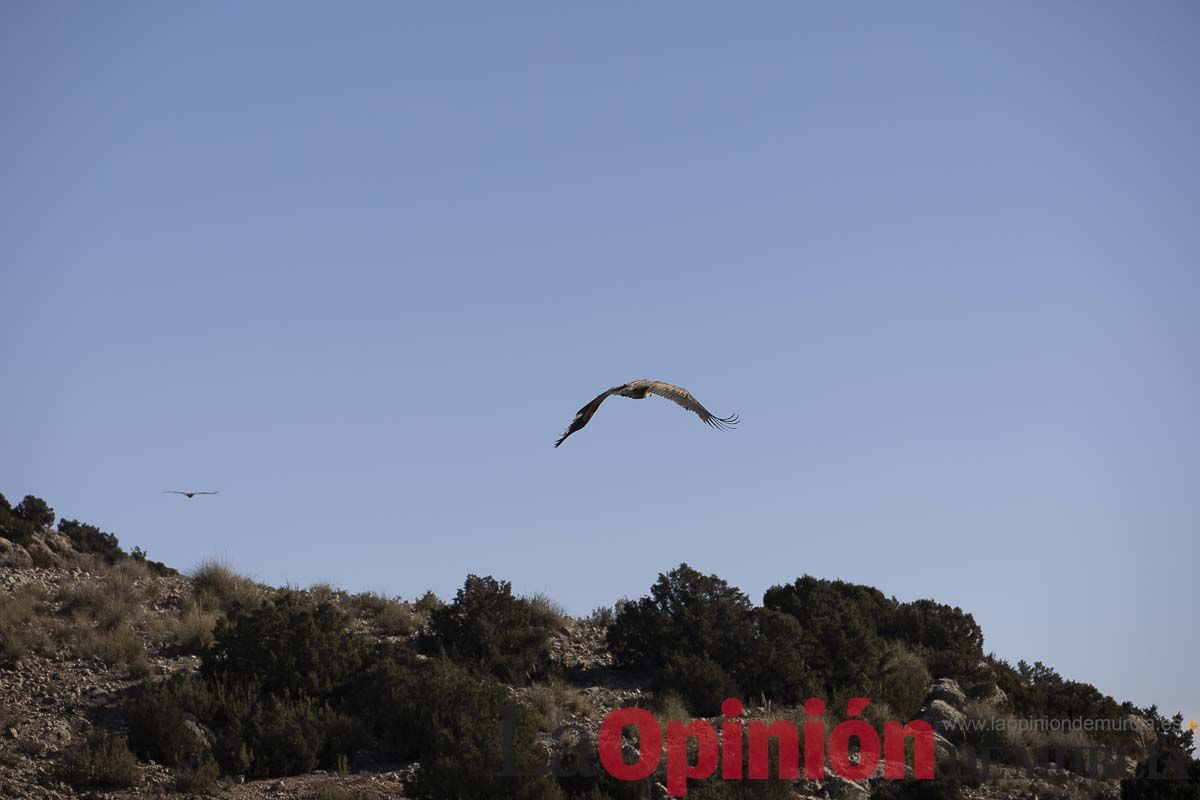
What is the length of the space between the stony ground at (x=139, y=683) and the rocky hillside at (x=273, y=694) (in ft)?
0.13

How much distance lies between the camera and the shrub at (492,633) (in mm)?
25172

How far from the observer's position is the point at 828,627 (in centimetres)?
2758

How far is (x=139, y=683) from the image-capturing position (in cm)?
2288

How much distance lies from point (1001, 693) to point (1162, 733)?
3037mm

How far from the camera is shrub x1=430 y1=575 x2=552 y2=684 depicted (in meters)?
25.2

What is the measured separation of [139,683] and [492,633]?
19.9 feet

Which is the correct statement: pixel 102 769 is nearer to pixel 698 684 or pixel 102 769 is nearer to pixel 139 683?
pixel 139 683

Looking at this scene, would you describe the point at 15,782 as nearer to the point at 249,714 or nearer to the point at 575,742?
the point at 249,714

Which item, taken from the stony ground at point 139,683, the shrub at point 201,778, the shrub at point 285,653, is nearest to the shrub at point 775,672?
the stony ground at point 139,683

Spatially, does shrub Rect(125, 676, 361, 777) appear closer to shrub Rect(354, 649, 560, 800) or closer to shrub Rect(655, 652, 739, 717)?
shrub Rect(354, 649, 560, 800)

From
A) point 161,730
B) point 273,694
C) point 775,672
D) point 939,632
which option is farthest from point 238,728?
point 939,632

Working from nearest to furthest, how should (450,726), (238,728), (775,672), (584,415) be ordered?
(584,415), (238,728), (450,726), (775,672)

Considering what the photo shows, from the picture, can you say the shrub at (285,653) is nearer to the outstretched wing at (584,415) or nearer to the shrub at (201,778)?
the shrub at (201,778)

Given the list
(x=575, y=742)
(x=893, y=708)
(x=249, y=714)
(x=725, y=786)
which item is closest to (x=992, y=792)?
(x=893, y=708)
